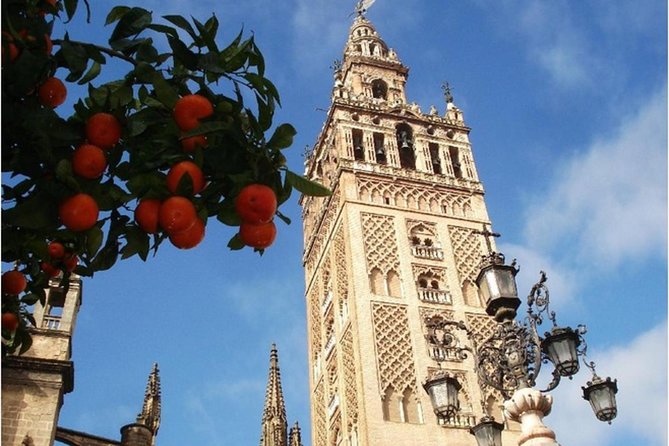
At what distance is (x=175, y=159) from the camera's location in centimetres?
203

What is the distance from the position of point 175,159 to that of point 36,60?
45 cm

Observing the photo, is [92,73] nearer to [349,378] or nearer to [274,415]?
[349,378]

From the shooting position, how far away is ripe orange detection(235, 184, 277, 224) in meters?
2.03

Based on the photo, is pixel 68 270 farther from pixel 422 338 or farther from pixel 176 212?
pixel 422 338

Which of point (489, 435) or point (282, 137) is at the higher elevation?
point (489, 435)

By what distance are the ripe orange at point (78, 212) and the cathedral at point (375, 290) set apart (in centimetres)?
1064

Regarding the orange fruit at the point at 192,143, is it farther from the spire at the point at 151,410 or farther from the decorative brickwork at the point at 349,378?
the decorative brickwork at the point at 349,378

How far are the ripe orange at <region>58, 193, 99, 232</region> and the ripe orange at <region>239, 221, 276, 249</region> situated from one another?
41 centimetres

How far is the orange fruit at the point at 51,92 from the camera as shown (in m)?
2.04

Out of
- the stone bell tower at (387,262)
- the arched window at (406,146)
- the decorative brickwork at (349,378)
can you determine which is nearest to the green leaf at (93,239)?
the stone bell tower at (387,262)

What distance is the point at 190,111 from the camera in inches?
79.4

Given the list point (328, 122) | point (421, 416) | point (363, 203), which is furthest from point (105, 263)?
point (328, 122)

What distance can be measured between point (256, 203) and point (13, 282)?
83 cm

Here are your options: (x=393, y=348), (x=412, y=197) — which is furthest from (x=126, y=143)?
(x=412, y=197)
